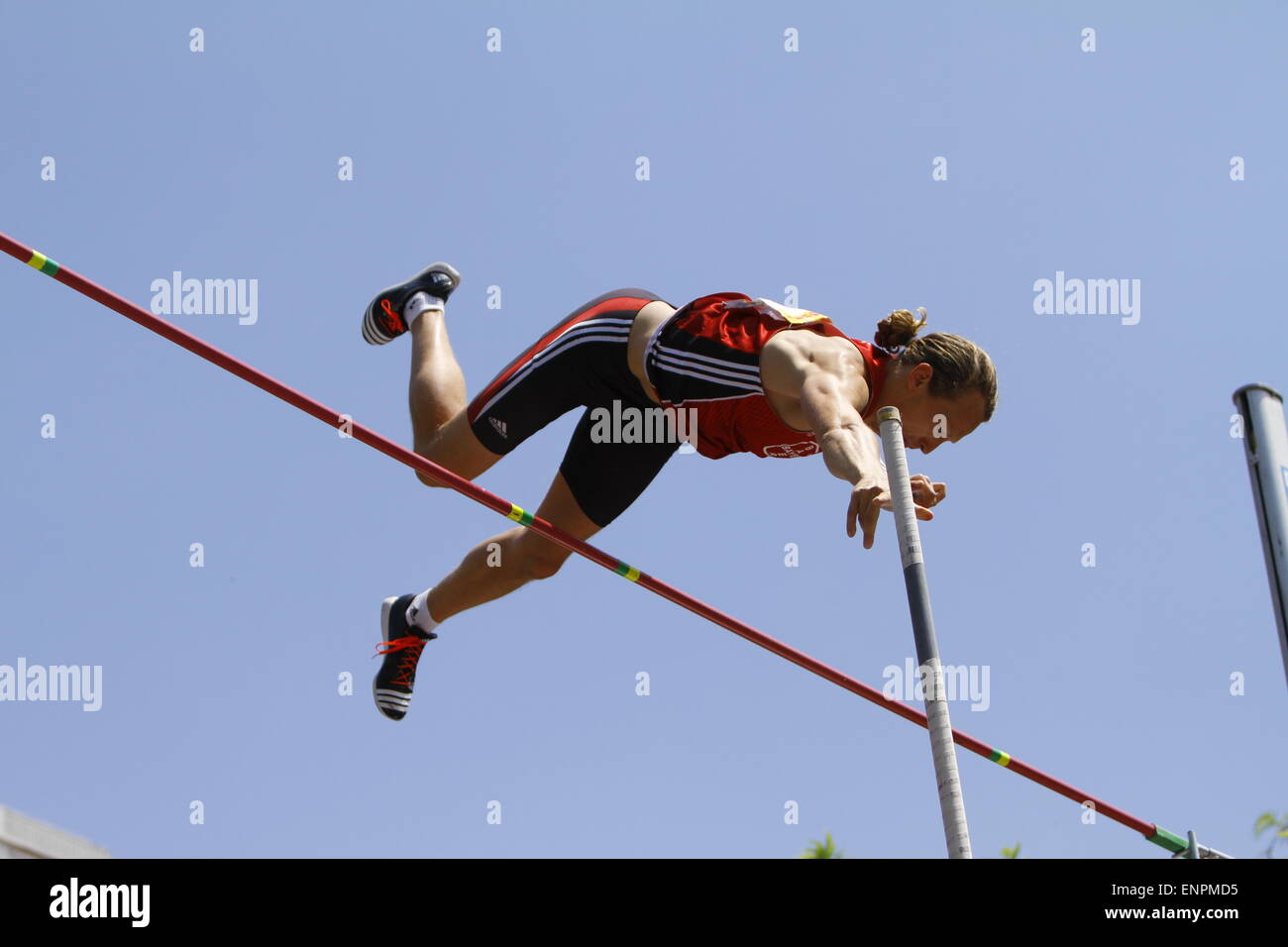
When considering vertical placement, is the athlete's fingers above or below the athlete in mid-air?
below

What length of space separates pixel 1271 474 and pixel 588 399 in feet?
9.70

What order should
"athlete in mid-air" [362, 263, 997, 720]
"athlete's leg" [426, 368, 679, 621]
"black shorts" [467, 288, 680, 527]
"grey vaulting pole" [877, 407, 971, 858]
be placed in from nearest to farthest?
1. "grey vaulting pole" [877, 407, 971, 858]
2. "athlete in mid-air" [362, 263, 997, 720]
3. "black shorts" [467, 288, 680, 527]
4. "athlete's leg" [426, 368, 679, 621]

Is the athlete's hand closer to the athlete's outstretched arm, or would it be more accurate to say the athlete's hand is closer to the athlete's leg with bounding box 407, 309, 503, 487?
the athlete's outstretched arm

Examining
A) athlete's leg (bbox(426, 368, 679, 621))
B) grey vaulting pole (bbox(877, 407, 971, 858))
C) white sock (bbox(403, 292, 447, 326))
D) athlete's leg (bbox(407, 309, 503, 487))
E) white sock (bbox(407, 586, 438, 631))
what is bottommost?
grey vaulting pole (bbox(877, 407, 971, 858))

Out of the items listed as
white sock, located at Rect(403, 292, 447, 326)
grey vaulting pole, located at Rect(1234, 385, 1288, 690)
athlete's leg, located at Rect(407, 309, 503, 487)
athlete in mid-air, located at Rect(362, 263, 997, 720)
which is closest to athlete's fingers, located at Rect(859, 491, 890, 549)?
athlete in mid-air, located at Rect(362, 263, 997, 720)

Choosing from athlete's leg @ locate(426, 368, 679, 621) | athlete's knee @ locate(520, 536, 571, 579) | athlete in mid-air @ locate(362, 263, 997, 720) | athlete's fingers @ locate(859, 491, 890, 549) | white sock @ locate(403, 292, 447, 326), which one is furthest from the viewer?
white sock @ locate(403, 292, 447, 326)

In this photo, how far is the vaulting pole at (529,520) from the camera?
507 centimetres

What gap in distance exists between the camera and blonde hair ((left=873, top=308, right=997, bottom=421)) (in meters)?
5.16

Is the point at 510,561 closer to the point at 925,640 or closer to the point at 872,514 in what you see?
the point at 872,514

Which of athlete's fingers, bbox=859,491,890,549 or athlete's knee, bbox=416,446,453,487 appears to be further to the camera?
athlete's knee, bbox=416,446,453,487
